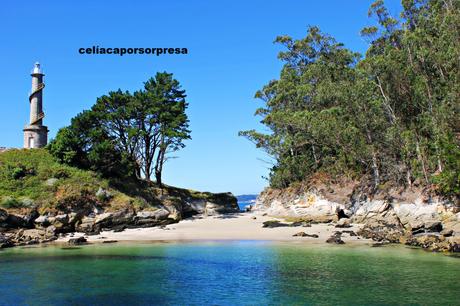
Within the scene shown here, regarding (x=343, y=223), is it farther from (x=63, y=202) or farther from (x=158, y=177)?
(x=63, y=202)

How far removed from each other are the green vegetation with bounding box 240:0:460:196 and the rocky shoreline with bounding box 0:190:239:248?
18.9 m

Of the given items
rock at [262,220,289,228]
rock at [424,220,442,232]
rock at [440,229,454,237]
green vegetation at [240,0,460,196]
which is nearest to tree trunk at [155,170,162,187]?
green vegetation at [240,0,460,196]

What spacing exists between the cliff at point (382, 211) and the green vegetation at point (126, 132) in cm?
1719

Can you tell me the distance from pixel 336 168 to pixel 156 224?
872 inches

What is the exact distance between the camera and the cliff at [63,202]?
4072 cm

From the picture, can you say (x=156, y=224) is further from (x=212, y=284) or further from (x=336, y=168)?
(x=212, y=284)

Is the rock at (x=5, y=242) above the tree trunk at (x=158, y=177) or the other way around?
the other way around

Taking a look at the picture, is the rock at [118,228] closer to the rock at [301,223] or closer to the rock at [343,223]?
the rock at [301,223]

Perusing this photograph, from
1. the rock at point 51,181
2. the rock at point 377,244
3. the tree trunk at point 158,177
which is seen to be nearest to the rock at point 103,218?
the rock at point 51,181

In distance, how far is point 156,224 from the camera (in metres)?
46.0

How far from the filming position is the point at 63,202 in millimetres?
43500

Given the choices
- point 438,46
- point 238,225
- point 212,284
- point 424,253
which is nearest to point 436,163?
point 438,46

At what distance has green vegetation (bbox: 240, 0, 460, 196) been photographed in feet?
121

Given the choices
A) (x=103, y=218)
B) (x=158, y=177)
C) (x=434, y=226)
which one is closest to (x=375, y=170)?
(x=434, y=226)
